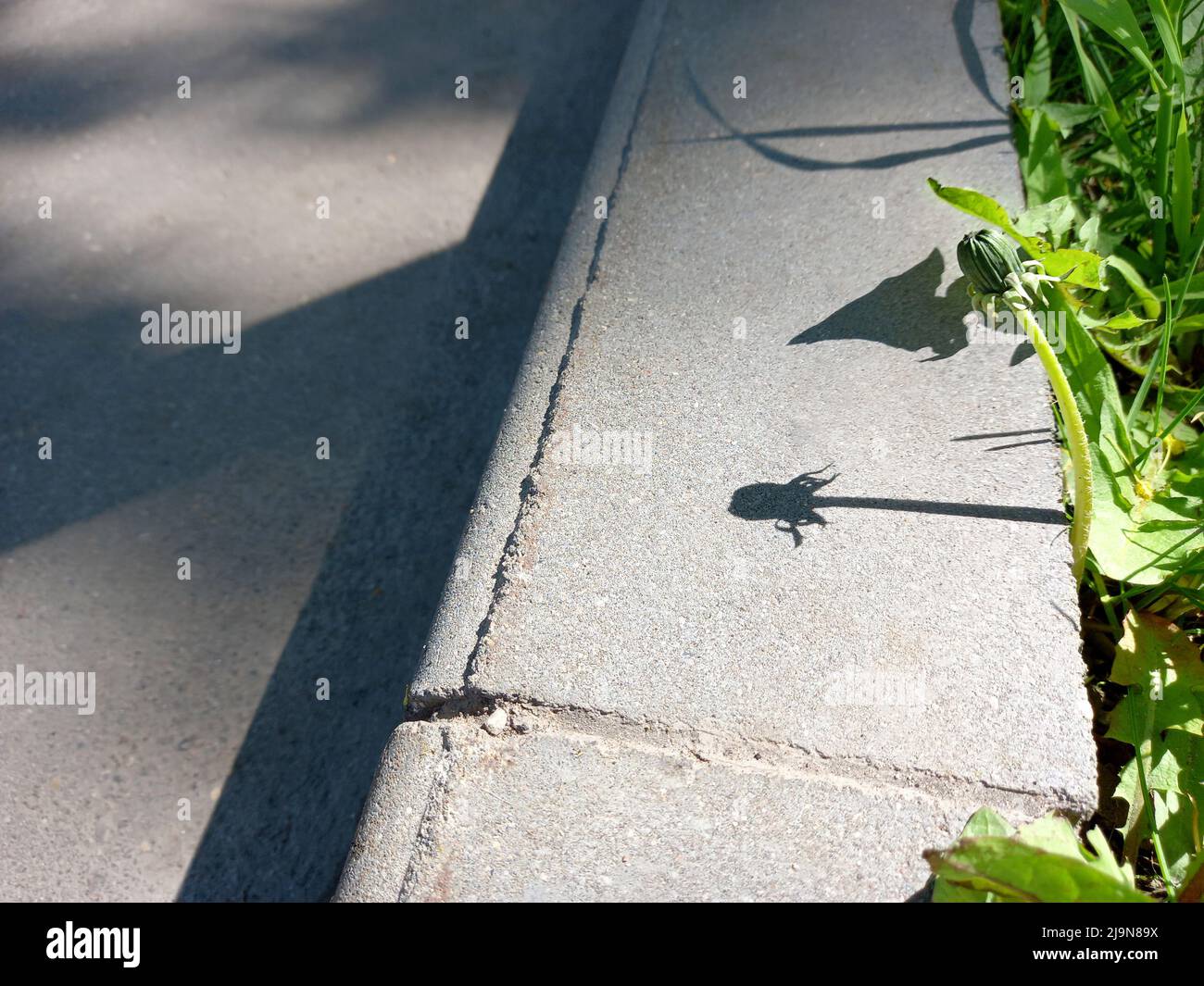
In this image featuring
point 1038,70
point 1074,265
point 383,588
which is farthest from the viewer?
point 1038,70

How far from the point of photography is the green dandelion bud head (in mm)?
1423

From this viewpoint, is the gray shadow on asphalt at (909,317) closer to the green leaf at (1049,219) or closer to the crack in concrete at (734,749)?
the green leaf at (1049,219)

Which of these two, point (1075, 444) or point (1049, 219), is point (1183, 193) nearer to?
point (1049, 219)

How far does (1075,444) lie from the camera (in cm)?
141

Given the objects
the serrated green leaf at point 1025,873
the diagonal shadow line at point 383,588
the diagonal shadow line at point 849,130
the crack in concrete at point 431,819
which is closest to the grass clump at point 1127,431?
the serrated green leaf at point 1025,873

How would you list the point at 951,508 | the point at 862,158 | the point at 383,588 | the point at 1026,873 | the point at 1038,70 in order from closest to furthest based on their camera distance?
1. the point at 1026,873
2. the point at 951,508
3. the point at 383,588
4. the point at 862,158
5. the point at 1038,70

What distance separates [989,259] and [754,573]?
0.60 meters

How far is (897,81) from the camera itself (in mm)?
2312

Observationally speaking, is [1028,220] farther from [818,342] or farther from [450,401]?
[450,401]

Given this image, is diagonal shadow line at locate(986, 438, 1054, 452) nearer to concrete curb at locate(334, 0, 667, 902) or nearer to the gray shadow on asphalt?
the gray shadow on asphalt

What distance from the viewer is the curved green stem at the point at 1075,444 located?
137 cm

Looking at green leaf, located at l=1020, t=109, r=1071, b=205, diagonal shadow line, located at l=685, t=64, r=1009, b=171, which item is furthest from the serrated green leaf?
diagonal shadow line, located at l=685, t=64, r=1009, b=171

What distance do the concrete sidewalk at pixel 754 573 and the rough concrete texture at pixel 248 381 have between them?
463mm

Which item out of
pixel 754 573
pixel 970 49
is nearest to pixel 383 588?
pixel 754 573
